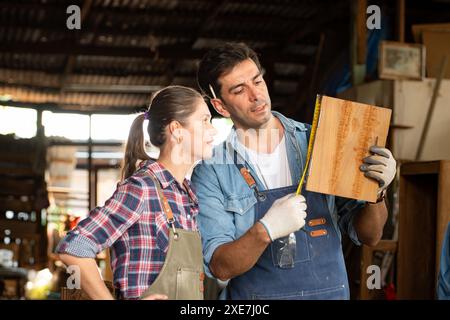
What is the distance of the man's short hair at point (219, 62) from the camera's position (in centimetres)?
239

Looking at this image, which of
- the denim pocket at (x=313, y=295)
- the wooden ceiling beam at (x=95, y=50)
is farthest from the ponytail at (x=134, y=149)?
the wooden ceiling beam at (x=95, y=50)

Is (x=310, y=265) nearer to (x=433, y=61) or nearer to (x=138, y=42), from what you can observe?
(x=433, y=61)

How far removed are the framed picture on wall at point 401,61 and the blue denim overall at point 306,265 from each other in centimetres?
305

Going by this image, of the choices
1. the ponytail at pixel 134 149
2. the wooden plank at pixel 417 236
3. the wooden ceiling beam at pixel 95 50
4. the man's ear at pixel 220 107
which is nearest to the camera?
the ponytail at pixel 134 149

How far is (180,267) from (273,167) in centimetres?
45

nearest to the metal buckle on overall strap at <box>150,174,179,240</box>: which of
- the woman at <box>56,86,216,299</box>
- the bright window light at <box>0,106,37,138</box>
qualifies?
the woman at <box>56,86,216,299</box>

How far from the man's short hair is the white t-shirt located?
8.6 inches

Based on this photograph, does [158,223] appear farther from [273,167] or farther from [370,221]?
[370,221]

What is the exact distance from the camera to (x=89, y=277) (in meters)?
2.12

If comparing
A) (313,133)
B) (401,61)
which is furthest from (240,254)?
(401,61)

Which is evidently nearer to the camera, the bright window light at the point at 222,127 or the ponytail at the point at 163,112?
the ponytail at the point at 163,112

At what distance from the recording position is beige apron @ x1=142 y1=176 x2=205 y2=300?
215 cm

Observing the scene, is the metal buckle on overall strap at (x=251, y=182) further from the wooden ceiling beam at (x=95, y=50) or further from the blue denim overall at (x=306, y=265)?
the wooden ceiling beam at (x=95, y=50)
